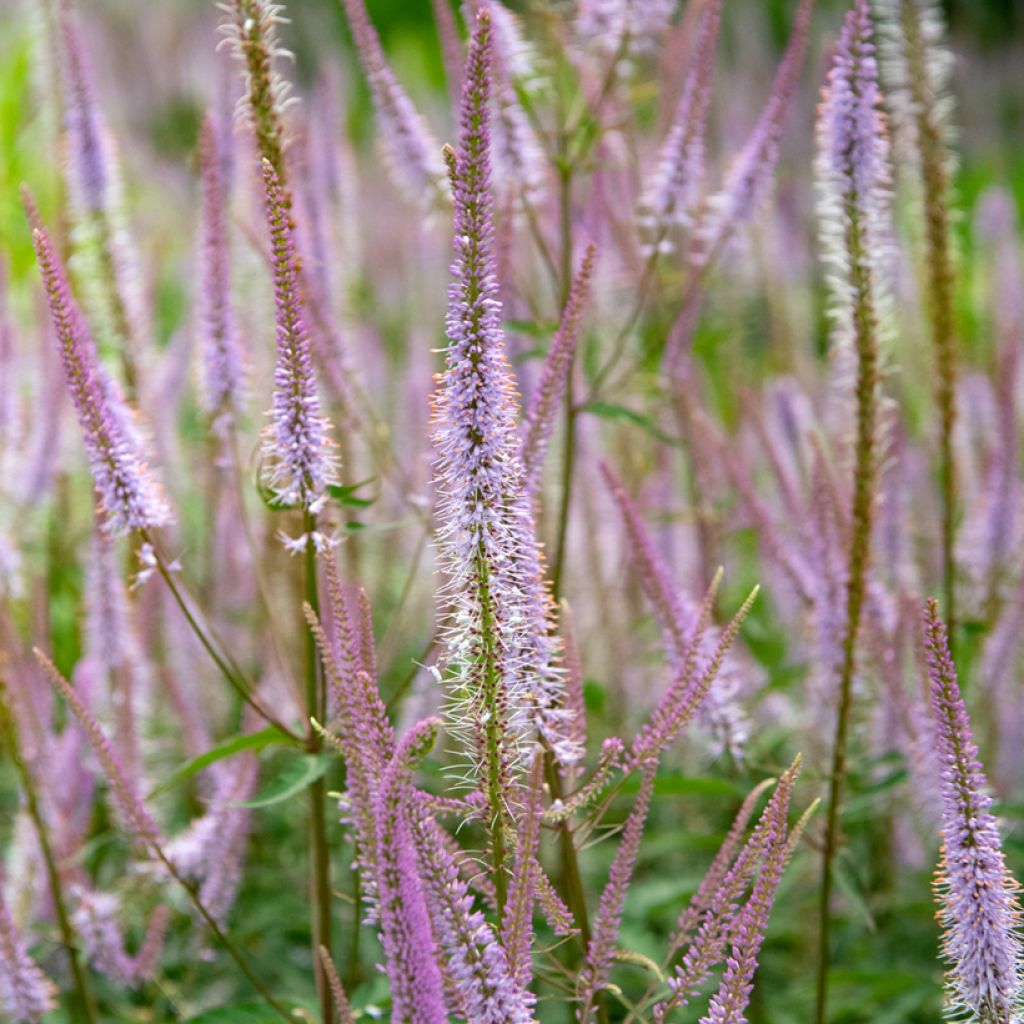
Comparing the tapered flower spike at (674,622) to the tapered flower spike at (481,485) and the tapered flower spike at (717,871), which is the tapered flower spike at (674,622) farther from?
the tapered flower spike at (481,485)

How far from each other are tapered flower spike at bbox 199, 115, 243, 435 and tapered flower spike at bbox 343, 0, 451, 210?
1.21ft

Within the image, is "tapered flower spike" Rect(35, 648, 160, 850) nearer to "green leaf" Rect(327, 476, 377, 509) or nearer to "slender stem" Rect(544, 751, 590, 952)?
"green leaf" Rect(327, 476, 377, 509)

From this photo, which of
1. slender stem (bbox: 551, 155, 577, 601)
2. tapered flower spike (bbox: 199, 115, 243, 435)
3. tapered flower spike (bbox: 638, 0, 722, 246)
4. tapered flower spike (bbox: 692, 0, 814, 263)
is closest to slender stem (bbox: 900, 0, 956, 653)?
tapered flower spike (bbox: 692, 0, 814, 263)

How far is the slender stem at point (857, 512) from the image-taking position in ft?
6.36

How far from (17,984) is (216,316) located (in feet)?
3.57

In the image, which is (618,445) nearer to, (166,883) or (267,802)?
(166,883)

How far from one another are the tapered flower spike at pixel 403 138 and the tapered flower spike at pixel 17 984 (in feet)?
4.80

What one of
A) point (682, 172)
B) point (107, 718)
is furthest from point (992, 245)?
point (107, 718)

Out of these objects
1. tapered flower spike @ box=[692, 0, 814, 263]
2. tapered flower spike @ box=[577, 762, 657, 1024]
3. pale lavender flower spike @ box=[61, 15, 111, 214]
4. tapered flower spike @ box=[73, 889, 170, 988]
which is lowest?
tapered flower spike @ box=[73, 889, 170, 988]

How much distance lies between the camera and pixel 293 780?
5.62 ft

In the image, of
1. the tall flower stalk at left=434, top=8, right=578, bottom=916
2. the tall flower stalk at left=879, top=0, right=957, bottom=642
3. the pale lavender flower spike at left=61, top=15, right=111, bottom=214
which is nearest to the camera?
the tall flower stalk at left=434, top=8, right=578, bottom=916

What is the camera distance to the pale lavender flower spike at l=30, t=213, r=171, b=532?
1463 millimetres

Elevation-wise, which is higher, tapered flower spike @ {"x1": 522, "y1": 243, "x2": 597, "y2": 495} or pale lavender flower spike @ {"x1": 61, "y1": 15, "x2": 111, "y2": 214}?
pale lavender flower spike @ {"x1": 61, "y1": 15, "x2": 111, "y2": 214}

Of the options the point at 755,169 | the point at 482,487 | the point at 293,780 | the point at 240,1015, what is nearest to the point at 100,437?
the point at 293,780
